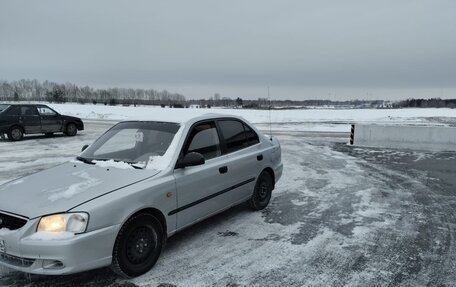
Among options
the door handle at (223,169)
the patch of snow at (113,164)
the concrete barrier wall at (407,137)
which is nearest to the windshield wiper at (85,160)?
the patch of snow at (113,164)

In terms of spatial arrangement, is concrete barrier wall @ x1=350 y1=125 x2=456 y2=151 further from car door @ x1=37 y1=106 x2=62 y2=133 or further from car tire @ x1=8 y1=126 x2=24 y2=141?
car tire @ x1=8 y1=126 x2=24 y2=141

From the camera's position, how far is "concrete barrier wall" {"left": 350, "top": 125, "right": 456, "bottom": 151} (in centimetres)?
1562

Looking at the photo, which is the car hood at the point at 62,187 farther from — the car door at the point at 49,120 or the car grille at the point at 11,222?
the car door at the point at 49,120

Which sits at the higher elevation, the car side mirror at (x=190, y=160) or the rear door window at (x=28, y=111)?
the rear door window at (x=28, y=111)

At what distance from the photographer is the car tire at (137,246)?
3826mm

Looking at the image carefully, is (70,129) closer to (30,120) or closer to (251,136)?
(30,120)

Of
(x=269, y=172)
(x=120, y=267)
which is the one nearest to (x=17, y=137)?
(x=269, y=172)

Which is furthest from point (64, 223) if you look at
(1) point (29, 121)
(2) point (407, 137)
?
(1) point (29, 121)

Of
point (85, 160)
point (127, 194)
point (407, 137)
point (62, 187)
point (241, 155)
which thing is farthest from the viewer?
point (407, 137)

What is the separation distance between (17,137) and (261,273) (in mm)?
16511

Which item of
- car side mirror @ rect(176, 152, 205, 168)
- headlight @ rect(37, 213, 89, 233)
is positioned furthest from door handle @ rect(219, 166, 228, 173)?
headlight @ rect(37, 213, 89, 233)

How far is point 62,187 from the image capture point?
400 cm

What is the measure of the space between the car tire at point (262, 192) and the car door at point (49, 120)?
15.1 m

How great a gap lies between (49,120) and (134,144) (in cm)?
1530
